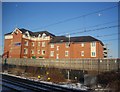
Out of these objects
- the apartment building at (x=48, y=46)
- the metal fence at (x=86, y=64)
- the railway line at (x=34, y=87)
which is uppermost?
the apartment building at (x=48, y=46)

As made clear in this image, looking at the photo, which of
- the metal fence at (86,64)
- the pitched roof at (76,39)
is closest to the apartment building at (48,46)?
the pitched roof at (76,39)

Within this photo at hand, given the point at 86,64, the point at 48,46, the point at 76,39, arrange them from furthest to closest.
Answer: the point at 48,46 < the point at 76,39 < the point at 86,64

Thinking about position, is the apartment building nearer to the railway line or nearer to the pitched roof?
the pitched roof

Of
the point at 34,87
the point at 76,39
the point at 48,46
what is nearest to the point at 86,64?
the point at 34,87

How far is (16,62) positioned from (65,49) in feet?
47.3

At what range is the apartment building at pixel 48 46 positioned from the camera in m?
42.9

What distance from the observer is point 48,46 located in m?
49.3

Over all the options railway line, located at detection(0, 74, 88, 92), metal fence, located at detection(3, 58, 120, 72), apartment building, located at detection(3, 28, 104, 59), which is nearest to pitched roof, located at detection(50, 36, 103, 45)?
apartment building, located at detection(3, 28, 104, 59)

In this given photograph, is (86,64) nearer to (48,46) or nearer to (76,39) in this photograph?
(76,39)

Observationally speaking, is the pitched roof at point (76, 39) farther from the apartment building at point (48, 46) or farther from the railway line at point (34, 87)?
the railway line at point (34, 87)

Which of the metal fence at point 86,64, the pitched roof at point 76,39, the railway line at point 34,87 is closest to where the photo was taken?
the railway line at point 34,87

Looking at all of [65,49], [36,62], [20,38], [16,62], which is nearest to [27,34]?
[20,38]

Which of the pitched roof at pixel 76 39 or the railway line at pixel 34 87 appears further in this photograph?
the pitched roof at pixel 76 39

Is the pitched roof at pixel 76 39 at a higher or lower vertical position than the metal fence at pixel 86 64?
higher
